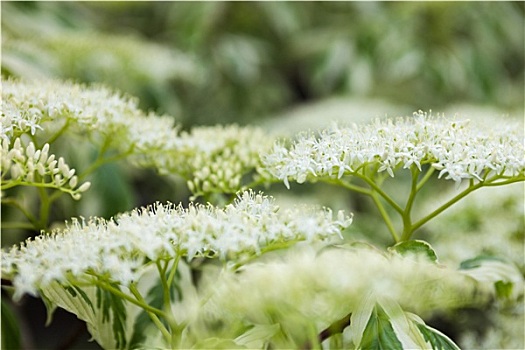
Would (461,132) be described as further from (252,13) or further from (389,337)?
(252,13)

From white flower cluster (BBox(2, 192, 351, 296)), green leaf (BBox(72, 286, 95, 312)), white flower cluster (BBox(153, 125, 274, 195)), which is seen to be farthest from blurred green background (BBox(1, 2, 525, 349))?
white flower cluster (BBox(2, 192, 351, 296))

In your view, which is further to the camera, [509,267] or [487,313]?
[487,313]

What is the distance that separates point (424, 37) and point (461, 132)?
1207mm

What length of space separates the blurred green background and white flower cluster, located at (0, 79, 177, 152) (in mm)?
620

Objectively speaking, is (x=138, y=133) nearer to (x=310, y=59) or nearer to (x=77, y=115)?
(x=77, y=115)

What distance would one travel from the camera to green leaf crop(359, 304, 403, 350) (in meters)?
0.48

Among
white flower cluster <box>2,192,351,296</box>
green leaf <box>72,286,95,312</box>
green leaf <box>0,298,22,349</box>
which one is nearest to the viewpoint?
white flower cluster <box>2,192,351,296</box>

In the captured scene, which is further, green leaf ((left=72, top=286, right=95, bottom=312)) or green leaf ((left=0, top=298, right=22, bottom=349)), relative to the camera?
green leaf ((left=0, top=298, right=22, bottom=349))

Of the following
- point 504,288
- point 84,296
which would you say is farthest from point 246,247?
point 504,288

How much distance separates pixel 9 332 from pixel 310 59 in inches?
46.7

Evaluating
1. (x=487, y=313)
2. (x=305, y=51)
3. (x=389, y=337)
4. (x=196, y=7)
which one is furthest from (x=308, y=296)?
(x=305, y=51)

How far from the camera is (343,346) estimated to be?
0.55 meters

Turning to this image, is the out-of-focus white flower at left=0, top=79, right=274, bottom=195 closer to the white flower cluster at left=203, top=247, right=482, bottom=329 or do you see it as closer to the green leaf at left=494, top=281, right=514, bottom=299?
the white flower cluster at left=203, top=247, right=482, bottom=329

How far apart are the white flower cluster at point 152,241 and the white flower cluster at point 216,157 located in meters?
0.16
